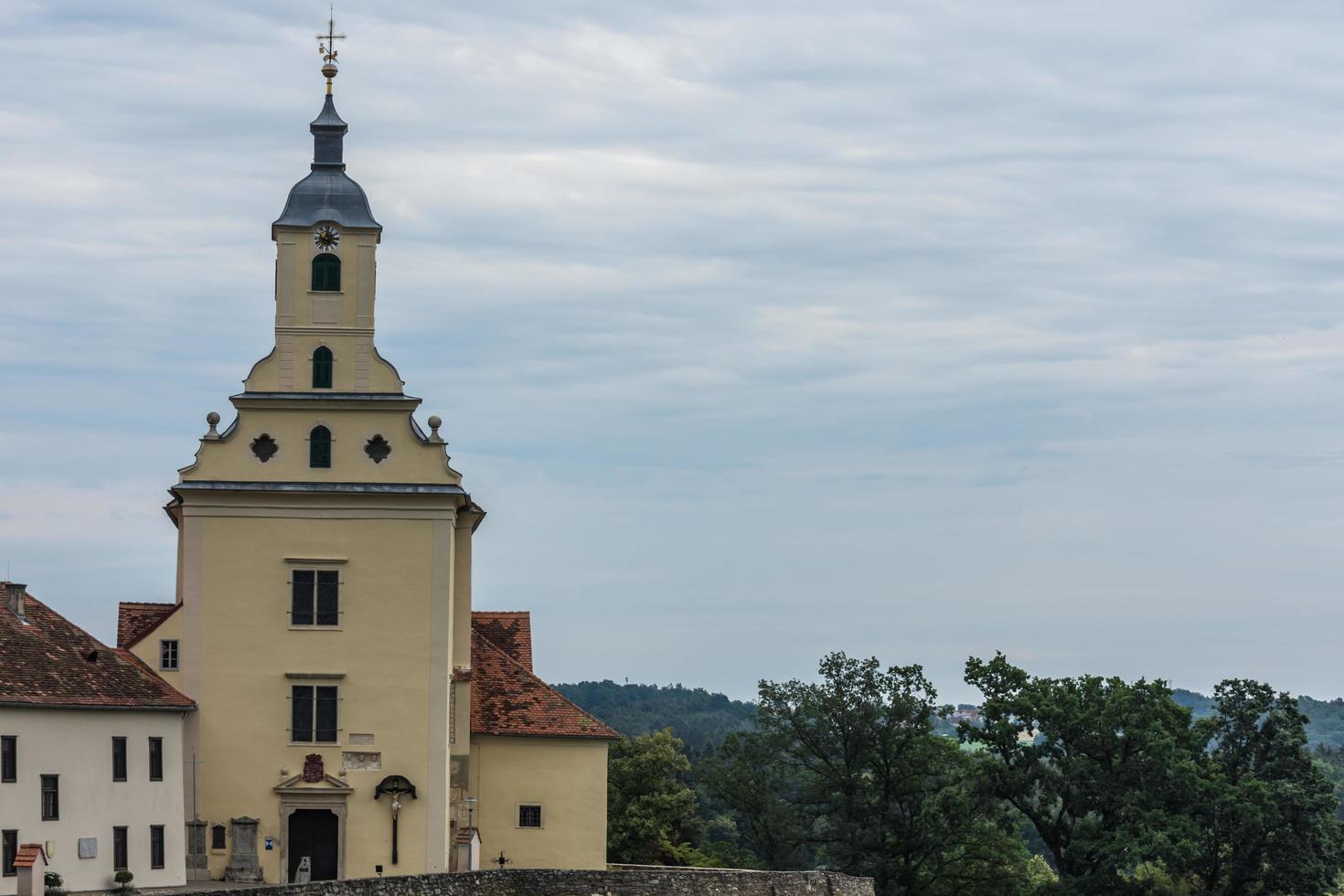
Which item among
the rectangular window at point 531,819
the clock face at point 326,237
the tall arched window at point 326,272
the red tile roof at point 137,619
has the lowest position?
the rectangular window at point 531,819

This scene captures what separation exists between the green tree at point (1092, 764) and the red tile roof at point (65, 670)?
29.7 m

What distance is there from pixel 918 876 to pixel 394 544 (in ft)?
86.8

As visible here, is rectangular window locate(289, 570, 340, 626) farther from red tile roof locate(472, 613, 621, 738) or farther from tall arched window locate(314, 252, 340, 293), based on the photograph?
tall arched window locate(314, 252, 340, 293)

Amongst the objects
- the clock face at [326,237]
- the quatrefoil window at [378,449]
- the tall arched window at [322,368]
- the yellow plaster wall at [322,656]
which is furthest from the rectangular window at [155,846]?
the clock face at [326,237]

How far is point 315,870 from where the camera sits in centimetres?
5650

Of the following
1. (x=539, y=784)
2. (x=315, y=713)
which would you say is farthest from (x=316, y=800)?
(x=539, y=784)

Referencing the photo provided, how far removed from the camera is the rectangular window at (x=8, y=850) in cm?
4947

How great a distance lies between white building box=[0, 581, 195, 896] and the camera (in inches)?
1989

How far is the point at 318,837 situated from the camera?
5653 centimetres

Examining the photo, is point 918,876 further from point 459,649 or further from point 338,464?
point 338,464

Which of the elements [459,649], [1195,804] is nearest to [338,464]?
[459,649]

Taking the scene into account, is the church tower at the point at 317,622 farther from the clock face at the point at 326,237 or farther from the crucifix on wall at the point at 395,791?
the clock face at the point at 326,237

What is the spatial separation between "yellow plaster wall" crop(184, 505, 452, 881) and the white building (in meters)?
1.45

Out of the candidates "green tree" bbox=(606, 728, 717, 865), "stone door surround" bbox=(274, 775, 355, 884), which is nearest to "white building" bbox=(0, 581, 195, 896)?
"stone door surround" bbox=(274, 775, 355, 884)
